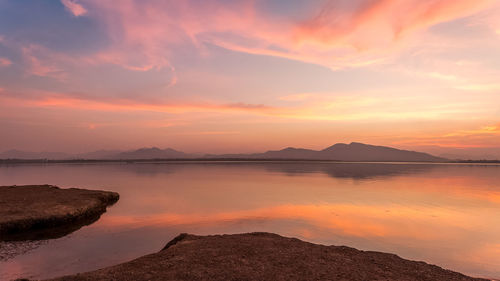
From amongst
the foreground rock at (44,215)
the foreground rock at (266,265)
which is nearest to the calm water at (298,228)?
the foreground rock at (44,215)

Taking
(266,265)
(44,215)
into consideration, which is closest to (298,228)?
(266,265)

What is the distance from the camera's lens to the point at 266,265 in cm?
1302

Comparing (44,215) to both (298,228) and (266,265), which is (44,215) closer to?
(266,265)

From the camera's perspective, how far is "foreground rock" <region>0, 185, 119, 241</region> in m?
21.6

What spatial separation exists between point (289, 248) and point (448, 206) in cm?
3055

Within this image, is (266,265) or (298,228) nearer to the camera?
(266,265)

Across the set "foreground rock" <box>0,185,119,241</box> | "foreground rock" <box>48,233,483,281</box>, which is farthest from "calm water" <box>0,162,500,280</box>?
"foreground rock" <box>48,233,483,281</box>

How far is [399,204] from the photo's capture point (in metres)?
36.2

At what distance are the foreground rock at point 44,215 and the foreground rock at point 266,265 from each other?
1342 centimetres

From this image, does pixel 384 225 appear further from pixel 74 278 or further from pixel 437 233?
pixel 74 278

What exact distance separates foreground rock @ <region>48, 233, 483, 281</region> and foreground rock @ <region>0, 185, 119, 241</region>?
Result: 44.0 feet

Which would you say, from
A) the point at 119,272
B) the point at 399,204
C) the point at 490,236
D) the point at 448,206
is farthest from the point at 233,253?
the point at 448,206

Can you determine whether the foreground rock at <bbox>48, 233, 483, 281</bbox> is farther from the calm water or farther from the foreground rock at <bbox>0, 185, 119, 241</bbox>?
the foreground rock at <bbox>0, 185, 119, 241</bbox>

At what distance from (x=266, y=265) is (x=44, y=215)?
22.0m
